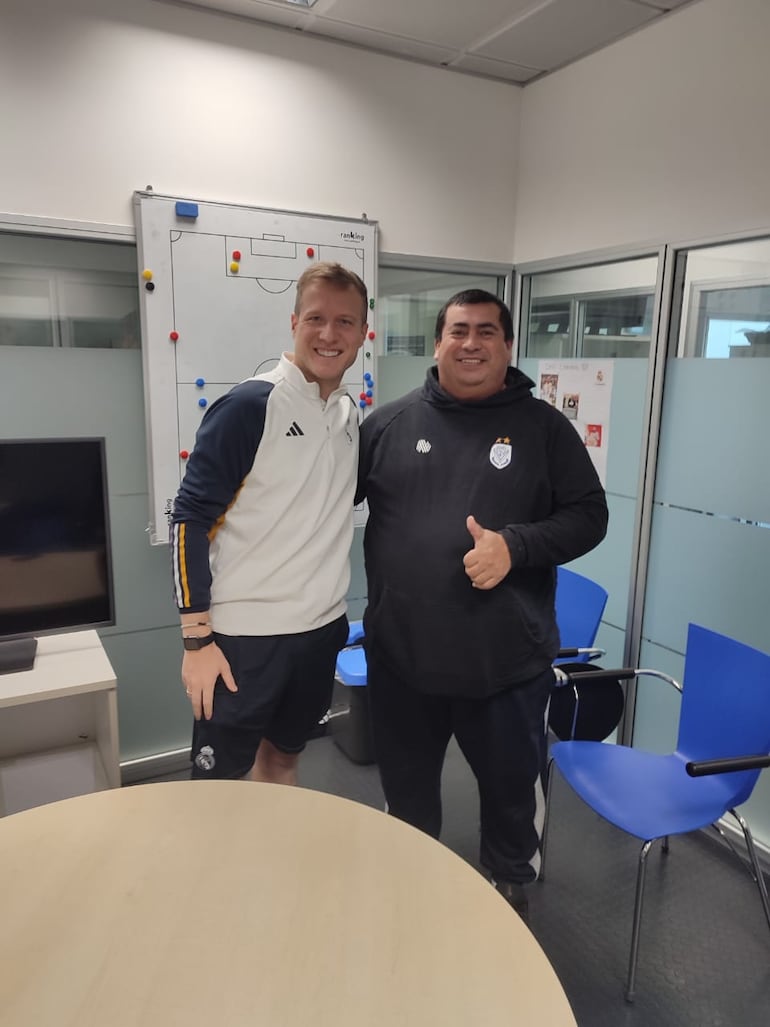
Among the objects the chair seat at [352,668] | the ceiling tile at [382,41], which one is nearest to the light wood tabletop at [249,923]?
the chair seat at [352,668]

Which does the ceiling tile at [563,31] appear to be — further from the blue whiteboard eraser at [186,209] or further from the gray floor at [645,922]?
the gray floor at [645,922]

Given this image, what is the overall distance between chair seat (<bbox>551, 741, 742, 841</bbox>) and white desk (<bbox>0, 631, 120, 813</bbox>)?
1.36 m

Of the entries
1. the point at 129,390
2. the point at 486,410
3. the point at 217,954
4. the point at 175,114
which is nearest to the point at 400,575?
the point at 486,410

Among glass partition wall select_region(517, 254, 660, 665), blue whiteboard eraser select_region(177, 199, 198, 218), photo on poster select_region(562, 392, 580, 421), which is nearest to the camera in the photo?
blue whiteboard eraser select_region(177, 199, 198, 218)

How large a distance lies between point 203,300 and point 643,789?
2.18 meters

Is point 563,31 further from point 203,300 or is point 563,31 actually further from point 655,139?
point 203,300

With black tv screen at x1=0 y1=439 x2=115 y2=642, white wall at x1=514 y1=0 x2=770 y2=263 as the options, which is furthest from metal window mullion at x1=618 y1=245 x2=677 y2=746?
black tv screen at x1=0 y1=439 x2=115 y2=642

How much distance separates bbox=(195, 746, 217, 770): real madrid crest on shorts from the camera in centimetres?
187

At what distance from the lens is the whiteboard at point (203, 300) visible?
2.63 metres

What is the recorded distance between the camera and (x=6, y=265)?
247cm

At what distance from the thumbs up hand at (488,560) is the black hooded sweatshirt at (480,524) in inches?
1.9

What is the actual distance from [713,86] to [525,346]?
4.25 feet

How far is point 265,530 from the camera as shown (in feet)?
5.86

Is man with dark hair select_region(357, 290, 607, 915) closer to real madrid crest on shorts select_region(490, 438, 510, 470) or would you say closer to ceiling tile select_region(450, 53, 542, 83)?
real madrid crest on shorts select_region(490, 438, 510, 470)
